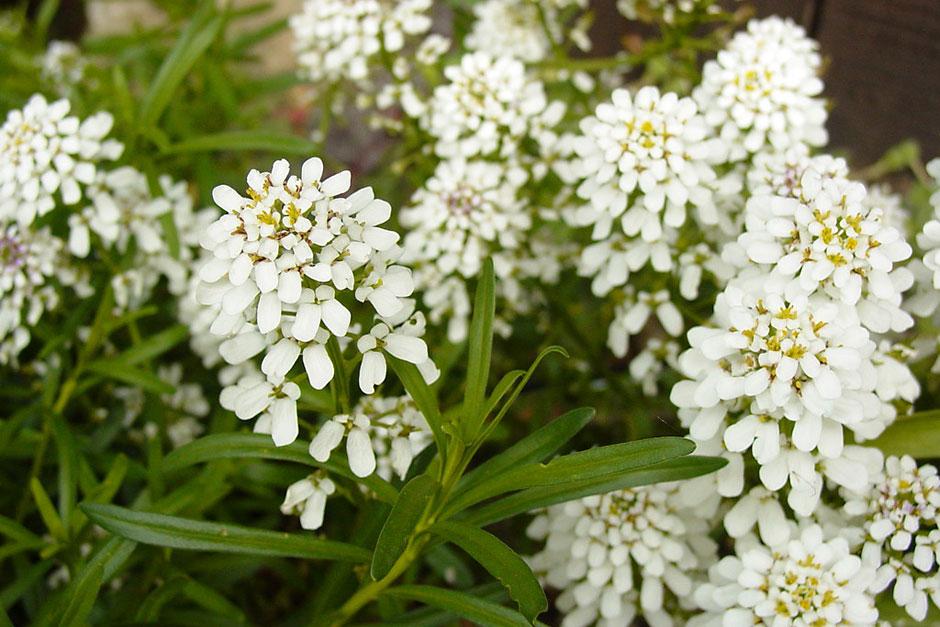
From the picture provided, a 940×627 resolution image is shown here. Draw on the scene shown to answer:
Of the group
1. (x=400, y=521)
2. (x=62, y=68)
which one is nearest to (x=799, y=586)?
(x=400, y=521)

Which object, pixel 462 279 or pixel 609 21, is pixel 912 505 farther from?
pixel 609 21

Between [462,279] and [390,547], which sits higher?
[390,547]

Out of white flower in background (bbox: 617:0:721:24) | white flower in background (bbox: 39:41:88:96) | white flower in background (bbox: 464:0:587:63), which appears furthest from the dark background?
white flower in background (bbox: 39:41:88:96)

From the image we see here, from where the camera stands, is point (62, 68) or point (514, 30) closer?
point (514, 30)

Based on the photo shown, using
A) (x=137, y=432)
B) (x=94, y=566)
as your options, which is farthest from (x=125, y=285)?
(x=94, y=566)

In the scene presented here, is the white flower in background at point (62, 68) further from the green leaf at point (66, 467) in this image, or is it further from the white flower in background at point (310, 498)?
the white flower in background at point (310, 498)

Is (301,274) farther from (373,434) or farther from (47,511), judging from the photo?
(47,511)

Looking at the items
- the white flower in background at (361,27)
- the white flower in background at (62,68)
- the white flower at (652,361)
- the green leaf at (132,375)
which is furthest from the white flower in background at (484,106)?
the white flower in background at (62,68)
